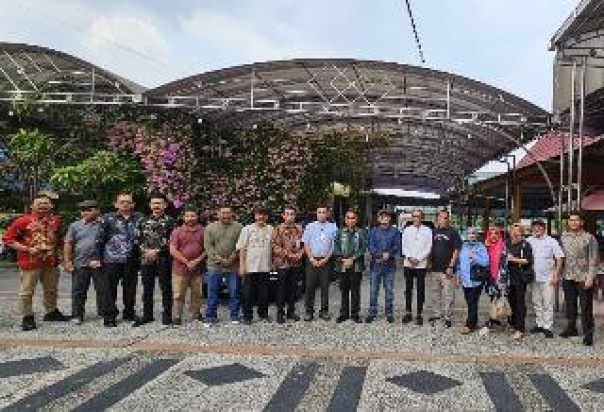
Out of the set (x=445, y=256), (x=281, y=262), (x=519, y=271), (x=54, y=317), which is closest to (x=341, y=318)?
(x=281, y=262)

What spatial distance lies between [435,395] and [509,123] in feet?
39.8

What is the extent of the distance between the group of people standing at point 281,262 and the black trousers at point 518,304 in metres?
0.02

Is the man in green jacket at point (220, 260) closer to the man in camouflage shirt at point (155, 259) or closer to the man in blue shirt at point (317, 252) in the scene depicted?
the man in camouflage shirt at point (155, 259)

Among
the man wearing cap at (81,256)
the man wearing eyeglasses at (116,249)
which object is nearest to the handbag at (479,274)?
the man wearing eyeglasses at (116,249)

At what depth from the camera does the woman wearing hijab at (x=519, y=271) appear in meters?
10.4

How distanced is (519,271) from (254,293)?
3652 mm

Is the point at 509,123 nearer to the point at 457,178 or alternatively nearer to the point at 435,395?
the point at 435,395

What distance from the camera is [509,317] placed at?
10734 mm

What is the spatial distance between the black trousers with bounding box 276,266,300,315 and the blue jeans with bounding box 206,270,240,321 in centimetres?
57

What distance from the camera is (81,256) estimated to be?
34.9 ft

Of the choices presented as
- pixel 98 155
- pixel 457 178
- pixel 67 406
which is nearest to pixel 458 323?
pixel 67 406

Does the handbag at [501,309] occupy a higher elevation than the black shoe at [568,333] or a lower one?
higher

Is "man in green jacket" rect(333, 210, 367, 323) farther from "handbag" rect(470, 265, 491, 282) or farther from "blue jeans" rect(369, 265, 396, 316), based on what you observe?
"handbag" rect(470, 265, 491, 282)

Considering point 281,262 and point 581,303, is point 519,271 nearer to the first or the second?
point 581,303
